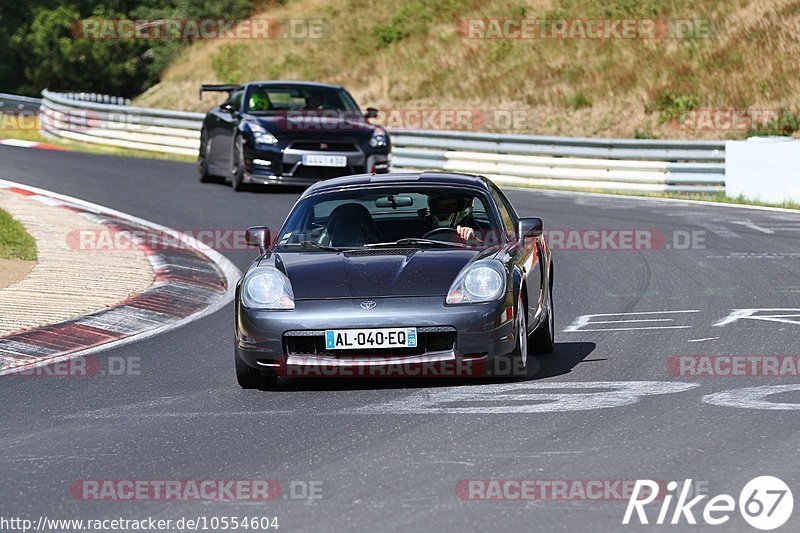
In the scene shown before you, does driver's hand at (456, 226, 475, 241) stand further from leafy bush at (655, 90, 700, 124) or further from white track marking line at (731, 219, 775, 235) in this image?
leafy bush at (655, 90, 700, 124)

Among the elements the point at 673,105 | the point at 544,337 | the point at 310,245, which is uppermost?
the point at 310,245

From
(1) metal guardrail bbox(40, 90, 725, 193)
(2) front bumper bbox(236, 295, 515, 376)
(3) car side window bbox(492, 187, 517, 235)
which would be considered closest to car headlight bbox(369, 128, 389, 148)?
(1) metal guardrail bbox(40, 90, 725, 193)

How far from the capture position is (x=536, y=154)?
24922 millimetres

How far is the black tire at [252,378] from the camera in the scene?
8578mm

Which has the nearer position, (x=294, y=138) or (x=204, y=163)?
(x=294, y=138)

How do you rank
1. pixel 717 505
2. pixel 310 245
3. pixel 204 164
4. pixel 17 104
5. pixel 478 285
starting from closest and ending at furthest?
1. pixel 717 505
2. pixel 478 285
3. pixel 310 245
4. pixel 204 164
5. pixel 17 104

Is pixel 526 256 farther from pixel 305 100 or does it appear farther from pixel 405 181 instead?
pixel 305 100

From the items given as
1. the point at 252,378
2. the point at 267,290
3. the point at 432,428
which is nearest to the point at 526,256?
the point at 267,290

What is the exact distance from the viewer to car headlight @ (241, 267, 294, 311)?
844cm

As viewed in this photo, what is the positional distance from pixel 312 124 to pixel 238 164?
124 centimetres

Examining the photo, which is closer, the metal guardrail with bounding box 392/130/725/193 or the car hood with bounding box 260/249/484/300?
the car hood with bounding box 260/249/484/300

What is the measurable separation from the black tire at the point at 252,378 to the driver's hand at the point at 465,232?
153 cm

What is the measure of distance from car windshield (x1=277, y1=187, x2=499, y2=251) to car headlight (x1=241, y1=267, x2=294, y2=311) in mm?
631

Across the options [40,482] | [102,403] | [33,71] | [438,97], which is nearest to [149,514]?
[40,482]
